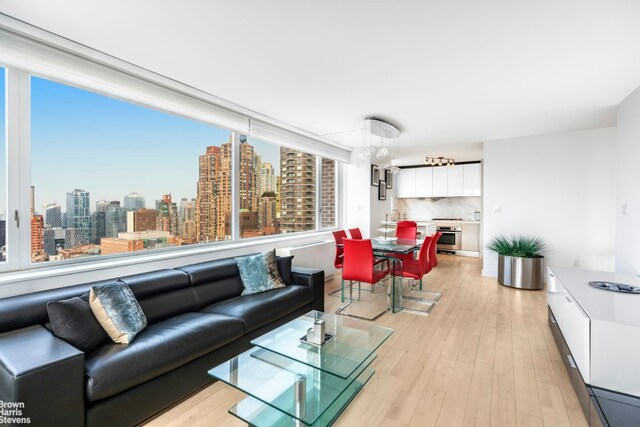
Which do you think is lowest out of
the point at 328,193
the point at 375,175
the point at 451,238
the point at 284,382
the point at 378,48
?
the point at 284,382

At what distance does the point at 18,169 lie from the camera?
7.17ft

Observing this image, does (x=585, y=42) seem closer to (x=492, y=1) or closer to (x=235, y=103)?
(x=492, y=1)

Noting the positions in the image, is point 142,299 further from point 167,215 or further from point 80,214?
point 167,215

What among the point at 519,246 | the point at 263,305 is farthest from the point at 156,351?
the point at 519,246

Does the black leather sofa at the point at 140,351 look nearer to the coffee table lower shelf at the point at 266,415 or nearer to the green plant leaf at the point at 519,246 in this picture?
the coffee table lower shelf at the point at 266,415

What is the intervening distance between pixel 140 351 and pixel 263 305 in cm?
104

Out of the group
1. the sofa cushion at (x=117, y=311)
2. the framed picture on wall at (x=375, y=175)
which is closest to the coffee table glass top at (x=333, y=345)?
the sofa cushion at (x=117, y=311)

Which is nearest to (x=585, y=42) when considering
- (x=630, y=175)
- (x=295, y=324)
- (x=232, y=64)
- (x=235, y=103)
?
(x=630, y=175)

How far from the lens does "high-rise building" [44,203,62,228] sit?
2.36m

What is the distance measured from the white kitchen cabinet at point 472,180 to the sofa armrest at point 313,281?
235 inches

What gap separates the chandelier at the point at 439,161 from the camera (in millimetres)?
7633

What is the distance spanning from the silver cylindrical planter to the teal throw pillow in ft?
12.5

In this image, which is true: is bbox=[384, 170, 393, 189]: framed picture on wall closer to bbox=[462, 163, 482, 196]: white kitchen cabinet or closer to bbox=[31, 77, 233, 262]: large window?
bbox=[462, 163, 482, 196]: white kitchen cabinet

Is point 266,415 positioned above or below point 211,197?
below
